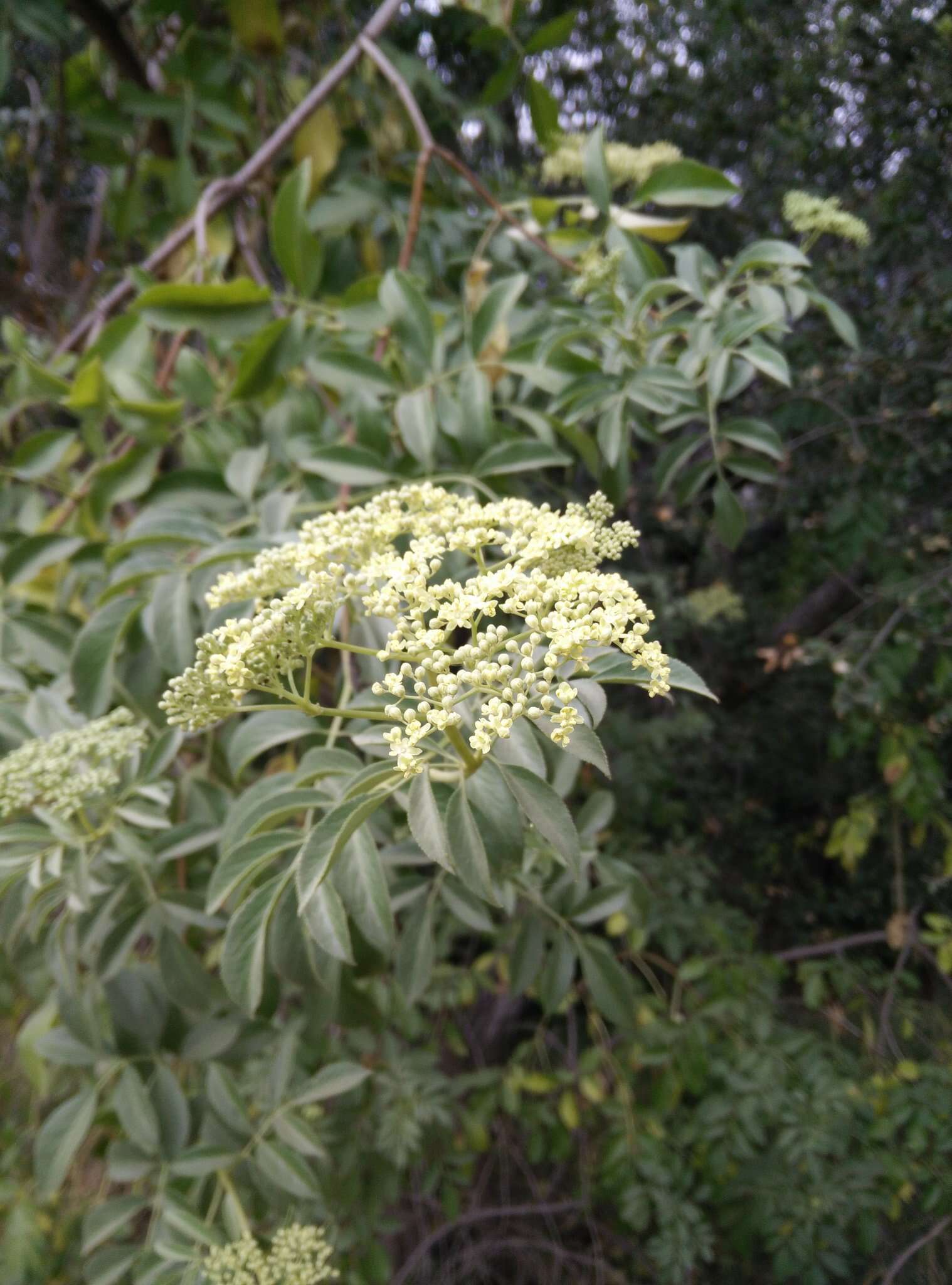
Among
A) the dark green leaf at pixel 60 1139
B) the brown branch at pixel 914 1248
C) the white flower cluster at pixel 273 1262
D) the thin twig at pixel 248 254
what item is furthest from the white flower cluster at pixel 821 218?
the brown branch at pixel 914 1248

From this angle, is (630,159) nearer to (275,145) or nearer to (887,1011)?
(275,145)

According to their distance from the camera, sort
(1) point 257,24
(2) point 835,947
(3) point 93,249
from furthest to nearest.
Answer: (3) point 93,249 < (2) point 835,947 < (1) point 257,24

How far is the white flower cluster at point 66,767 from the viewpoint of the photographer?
0.90m

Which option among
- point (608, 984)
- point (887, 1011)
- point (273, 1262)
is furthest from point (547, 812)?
point (887, 1011)

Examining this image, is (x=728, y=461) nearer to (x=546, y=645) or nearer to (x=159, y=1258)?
(x=546, y=645)

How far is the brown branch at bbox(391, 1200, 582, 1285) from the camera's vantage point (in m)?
2.03

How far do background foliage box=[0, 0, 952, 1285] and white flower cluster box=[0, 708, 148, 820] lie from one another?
0.06 metres

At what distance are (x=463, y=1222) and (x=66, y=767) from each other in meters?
1.86

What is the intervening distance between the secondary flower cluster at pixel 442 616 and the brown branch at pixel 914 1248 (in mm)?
1791

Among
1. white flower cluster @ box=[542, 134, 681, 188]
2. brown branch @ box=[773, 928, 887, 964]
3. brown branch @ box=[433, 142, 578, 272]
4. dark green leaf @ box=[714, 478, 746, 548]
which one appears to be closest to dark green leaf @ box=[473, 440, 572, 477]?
dark green leaf @ box=[714, 478, 746, 548]

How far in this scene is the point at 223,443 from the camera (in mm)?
1389

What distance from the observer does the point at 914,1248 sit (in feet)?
5.65

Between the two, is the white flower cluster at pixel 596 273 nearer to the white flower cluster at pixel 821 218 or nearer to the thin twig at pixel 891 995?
the white flower cluster at pixel 821 218

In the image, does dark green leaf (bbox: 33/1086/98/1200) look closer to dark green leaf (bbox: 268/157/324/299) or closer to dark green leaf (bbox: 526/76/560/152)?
dark green leaf (bbox: 268/157/324/299)
